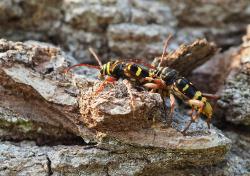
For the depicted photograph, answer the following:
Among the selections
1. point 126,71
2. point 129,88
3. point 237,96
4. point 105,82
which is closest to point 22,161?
point 105,82

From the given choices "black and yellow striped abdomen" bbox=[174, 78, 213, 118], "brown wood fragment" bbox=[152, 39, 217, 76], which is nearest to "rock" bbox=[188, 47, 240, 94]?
"brown wood fragment" bbox=[152, 39, 217, 76]

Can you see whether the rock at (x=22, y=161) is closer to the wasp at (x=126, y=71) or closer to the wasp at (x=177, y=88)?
the wasp at (x=126, y=71)

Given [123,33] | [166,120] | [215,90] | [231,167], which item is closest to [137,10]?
[123,33]

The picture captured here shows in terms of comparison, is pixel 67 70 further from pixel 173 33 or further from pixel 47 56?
pixel 173 33

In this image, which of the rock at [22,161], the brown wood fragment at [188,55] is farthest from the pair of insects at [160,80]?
the rock at [22,161]

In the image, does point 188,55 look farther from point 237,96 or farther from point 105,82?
point 105,82
